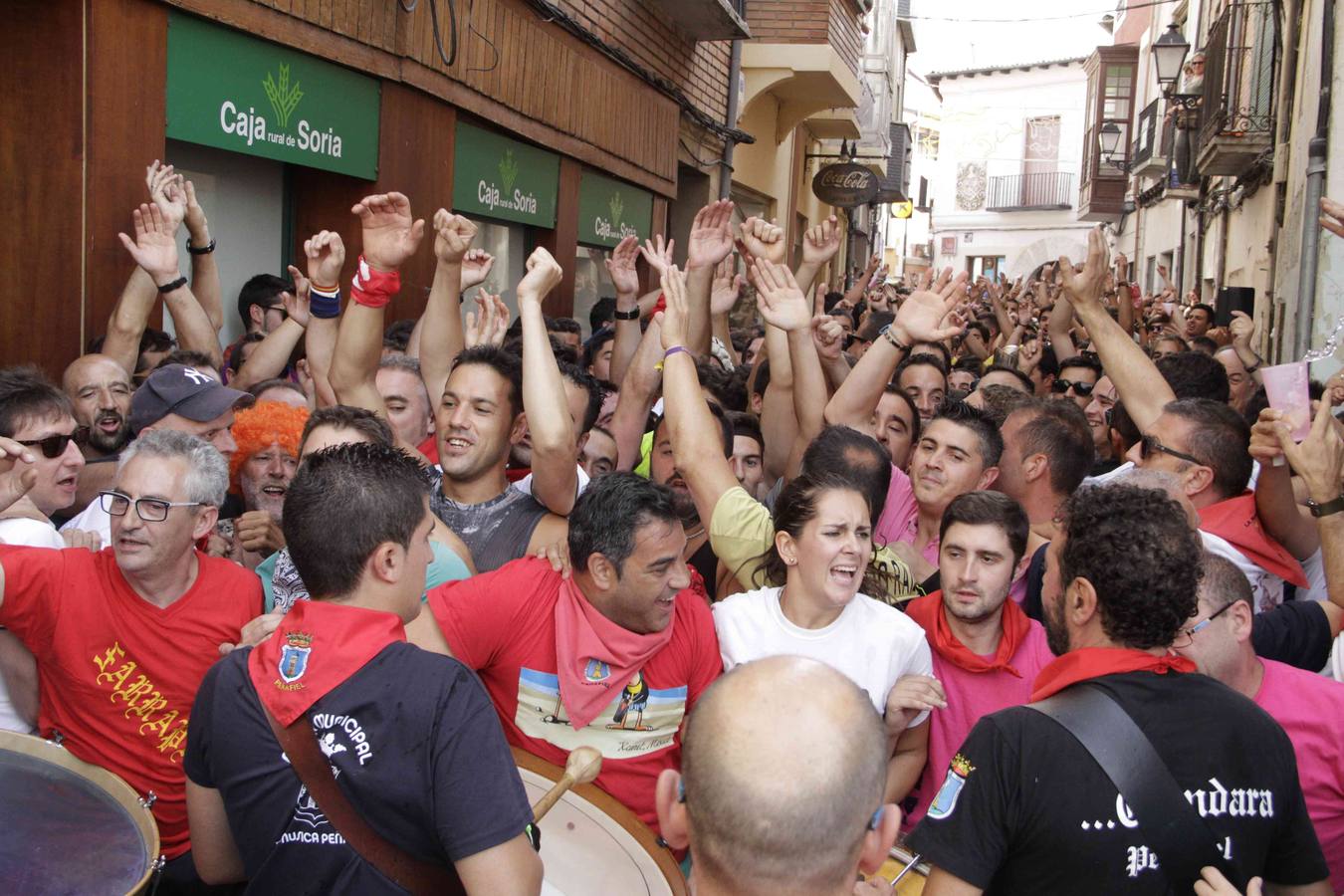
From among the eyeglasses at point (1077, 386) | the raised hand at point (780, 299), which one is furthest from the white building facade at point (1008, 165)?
the raised hand at point (780, 299)

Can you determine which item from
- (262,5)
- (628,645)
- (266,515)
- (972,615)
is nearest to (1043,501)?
(972,615)

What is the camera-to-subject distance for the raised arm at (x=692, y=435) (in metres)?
3.82

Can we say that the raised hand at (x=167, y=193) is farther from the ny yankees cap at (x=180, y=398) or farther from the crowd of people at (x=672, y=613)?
the ny yankees cap at (x=180, y=398)

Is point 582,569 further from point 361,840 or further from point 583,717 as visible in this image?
point 361,840

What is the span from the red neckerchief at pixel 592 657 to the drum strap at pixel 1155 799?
42.6 inches

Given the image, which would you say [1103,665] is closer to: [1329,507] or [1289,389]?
[1329,507]

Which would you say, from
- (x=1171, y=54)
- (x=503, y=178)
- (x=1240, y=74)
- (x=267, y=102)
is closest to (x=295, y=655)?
(x=267, y=102)

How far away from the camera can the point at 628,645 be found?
3051mm

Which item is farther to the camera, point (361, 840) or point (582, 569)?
point (582, 569)

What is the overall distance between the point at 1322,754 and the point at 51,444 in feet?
11.5

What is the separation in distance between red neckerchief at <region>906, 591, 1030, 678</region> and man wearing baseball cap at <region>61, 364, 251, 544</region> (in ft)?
7.78

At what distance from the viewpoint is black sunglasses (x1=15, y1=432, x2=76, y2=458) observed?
3.64 m

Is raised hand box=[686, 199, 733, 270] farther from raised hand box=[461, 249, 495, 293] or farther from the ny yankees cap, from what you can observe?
the ny yankees cap

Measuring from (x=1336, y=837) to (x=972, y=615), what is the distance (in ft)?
3.32
